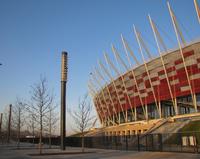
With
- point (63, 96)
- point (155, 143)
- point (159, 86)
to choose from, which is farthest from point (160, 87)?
point (155, 143)

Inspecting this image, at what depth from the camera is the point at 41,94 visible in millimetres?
33281

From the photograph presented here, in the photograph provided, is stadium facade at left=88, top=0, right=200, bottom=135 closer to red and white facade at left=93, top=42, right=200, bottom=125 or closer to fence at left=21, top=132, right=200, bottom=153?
red and white facade at left=93, top=42, right=200, bottom=125

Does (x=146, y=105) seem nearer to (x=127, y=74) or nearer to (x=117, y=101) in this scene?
(x=127, y=74)

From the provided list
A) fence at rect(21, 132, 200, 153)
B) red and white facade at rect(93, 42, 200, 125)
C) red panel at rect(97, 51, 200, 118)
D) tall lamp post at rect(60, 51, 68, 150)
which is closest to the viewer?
fence at rect(21, 132, 200, 153)

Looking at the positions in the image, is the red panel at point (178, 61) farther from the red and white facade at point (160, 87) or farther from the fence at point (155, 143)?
the fence at point (155, 143)

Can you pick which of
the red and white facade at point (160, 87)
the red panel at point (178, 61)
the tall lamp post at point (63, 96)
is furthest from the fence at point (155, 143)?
the red panel at point (178, 61)

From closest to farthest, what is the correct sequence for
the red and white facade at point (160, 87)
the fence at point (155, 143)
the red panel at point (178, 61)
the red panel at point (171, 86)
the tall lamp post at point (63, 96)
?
the fence at point (155, 143) < the tall lamp post at point (63, 96) < the red panel at point (171, 86) < the red and white facade at point (160, 87) < the red panel at point (178, 61)

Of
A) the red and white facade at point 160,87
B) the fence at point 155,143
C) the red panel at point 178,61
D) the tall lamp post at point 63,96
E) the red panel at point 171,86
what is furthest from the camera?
the red panel at point 178,61

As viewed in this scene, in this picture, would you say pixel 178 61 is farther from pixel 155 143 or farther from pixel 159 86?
pixel 155 143

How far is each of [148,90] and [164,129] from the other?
15848 millimetres

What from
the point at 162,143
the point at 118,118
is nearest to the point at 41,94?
the point at 162,143

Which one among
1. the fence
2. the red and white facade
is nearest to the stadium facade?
the red and white facade

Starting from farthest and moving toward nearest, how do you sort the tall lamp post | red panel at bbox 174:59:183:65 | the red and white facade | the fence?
red panel at bbox 174:59:183:65 → the red and white facade → the tall lamp post → the fence

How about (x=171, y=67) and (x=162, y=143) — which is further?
(x=171, y=67)
